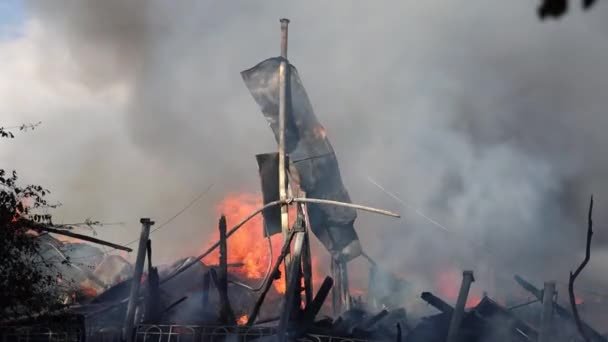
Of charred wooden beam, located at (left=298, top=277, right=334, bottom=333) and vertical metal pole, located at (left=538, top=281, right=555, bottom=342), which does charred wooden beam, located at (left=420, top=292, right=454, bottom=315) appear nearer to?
charred wooden beam, located at (left=298, top=277, right=334, bottom=333)

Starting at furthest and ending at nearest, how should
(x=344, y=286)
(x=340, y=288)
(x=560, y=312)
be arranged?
(x=340, y=288)
(x=344, y=286)
(x=560, y=312)

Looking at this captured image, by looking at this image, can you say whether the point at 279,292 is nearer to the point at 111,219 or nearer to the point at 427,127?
the point at 427,127

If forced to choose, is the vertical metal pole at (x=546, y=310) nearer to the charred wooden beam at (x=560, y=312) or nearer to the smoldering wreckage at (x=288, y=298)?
the smoldering wreckage at (x=288, y=298)

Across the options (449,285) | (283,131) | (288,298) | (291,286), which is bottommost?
(449,285)

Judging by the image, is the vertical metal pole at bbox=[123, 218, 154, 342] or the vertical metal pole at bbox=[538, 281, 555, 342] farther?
the vertical metal pole at bbox=[123, 218, 154, 342]

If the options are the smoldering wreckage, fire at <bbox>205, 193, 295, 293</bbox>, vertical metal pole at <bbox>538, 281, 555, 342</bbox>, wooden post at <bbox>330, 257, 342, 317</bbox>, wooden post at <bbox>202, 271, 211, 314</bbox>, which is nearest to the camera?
vertical metal pole at <bbox>538, 281, 555, 342</bbox>

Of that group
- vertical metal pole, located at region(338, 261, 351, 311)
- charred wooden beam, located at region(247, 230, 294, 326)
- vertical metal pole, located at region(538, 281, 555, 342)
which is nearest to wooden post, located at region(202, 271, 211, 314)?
charred wooden beam, located at region(247, 230, 294, 326)

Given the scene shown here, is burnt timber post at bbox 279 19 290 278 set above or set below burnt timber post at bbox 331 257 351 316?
above

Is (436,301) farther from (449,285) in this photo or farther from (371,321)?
(449,285)

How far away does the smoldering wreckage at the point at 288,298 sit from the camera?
1298 centimetres

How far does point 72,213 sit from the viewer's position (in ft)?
110

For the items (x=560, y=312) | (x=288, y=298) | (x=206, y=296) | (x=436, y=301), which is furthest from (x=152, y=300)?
(x=560, y=312)

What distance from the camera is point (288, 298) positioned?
12195 mm

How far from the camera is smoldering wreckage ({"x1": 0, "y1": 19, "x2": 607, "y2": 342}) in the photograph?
12977mm
